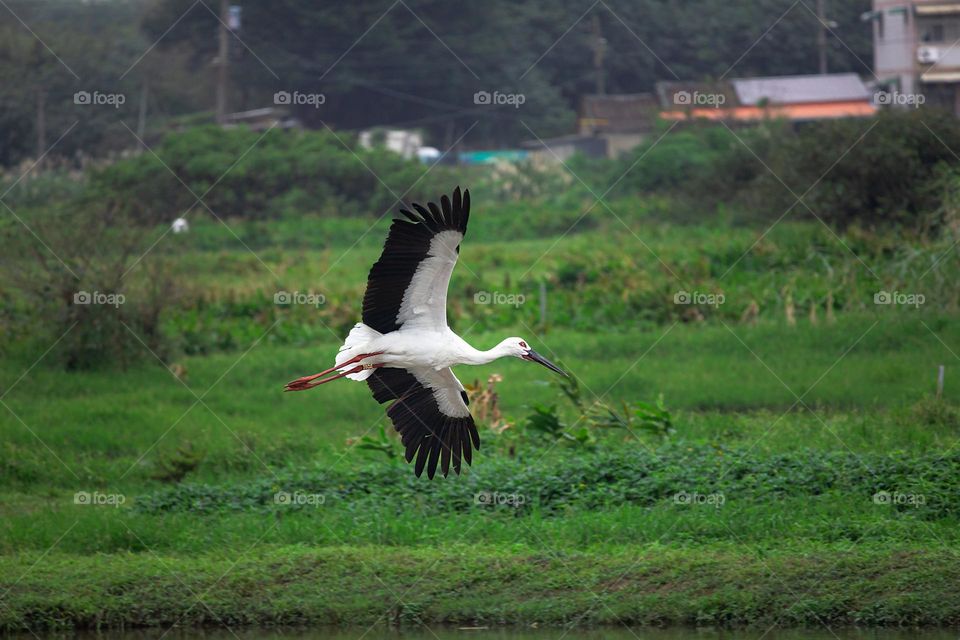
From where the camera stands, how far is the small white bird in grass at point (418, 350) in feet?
26.8

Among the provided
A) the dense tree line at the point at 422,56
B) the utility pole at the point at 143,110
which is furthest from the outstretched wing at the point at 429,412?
the utility pole at the point at 143,110

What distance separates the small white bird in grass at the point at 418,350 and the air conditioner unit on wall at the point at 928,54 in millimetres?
25079

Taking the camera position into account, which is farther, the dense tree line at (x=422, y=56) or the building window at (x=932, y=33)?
the dense tree line at (x=422, y=56)

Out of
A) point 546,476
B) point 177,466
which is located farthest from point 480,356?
point 177,466

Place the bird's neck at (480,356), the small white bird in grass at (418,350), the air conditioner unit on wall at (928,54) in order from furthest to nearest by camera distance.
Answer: the air conditioner unit on wall at (928,54), the bird's neck at (480,356), the small white bird in grass at (418,350)

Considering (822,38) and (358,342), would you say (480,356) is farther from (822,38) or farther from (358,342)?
(822,38)

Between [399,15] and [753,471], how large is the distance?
101ft

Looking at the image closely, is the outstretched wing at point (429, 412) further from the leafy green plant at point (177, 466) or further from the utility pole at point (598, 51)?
the utility pole at point (598, 51)

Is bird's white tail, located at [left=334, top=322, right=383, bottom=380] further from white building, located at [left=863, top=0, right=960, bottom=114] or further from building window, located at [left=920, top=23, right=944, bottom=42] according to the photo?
building window, located at [left=920, top=23, right=944, bottom=42]

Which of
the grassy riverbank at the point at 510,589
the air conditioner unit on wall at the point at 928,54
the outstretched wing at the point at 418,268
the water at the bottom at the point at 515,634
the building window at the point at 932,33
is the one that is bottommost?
the water at the bottom at the point at 515,634

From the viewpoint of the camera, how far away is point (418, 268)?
27.3 ft

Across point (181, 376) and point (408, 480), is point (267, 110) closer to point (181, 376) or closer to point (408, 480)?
point (181, 376)

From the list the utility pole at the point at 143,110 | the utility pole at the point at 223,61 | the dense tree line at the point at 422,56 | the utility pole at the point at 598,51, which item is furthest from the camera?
the utility pole at the point at 598,51

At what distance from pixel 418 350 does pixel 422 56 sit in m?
31.4
